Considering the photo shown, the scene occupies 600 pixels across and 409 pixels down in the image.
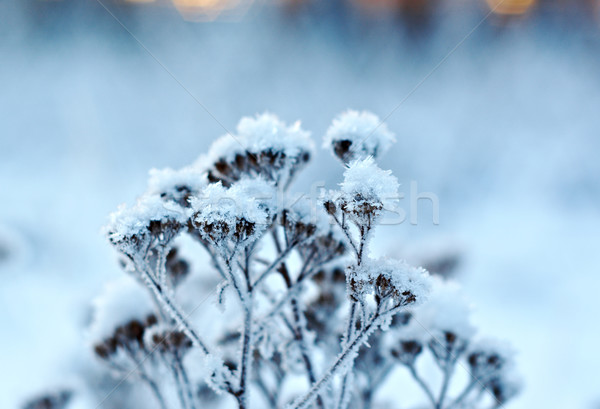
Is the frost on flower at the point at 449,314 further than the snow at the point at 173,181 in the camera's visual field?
Yes

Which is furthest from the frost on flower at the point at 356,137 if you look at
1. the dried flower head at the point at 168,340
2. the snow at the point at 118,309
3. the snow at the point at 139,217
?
the snow at the point at 118,309

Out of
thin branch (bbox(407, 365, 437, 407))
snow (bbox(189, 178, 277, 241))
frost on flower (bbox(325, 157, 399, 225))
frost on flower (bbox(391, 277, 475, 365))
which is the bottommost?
snow (bbox(189, 178, 277, 241))

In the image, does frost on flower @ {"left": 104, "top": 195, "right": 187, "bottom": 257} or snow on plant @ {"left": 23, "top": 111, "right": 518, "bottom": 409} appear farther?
frost on flower @ {"left": 104, "top": 195, "right": 187, "bottom": 257}

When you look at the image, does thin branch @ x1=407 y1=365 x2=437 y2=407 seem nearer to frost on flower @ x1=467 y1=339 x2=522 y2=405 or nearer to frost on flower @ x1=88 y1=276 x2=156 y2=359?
frost on flower @ x1=467 y1=339 x2=522 y2=405

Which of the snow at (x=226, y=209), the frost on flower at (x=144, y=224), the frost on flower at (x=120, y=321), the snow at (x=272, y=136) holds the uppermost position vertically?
the snow at (x=272, y=136)

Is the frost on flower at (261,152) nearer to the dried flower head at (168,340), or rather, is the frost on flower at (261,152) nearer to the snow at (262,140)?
the snow at (262,140)

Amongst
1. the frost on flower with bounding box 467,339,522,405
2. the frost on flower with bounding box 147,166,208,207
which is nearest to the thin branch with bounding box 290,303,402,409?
the frost on flower with bounding box 147,166,208,207

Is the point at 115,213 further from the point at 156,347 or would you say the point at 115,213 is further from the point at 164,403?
the point at 164,403
